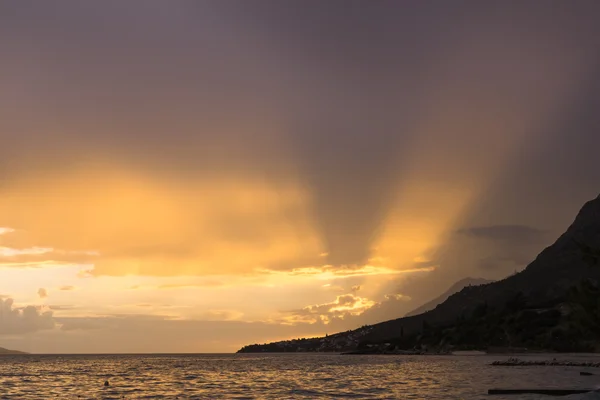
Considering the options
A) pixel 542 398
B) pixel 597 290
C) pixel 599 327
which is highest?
pixel 597 290

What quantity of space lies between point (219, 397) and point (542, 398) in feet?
129

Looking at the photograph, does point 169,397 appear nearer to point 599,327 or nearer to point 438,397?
point 438,397

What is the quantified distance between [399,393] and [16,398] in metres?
50.6

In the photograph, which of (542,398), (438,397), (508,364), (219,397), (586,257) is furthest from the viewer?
(508,364)

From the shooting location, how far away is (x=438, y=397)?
224 feet

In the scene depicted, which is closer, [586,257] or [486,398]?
[486,398]

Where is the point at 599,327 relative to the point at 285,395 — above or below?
above

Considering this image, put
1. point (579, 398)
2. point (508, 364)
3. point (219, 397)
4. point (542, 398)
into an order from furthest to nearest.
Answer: point (508, 364)
point (219, 397)
point (542, 398)
point (579, 398)

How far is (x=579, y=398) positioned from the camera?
165 ft

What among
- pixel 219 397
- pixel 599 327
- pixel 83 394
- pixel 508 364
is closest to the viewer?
pixel 219 397

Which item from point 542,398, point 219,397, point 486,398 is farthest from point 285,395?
point 542,398

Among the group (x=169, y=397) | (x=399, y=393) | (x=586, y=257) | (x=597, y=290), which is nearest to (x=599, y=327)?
(x=597, y=290)

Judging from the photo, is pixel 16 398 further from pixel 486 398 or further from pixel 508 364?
pixel 508 364

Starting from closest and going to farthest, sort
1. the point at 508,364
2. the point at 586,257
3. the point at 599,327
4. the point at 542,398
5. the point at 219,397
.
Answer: the point at 542,398 → the point at 219,397 → the point at 586,257 → the point at 599,327 → the point at 508,364
